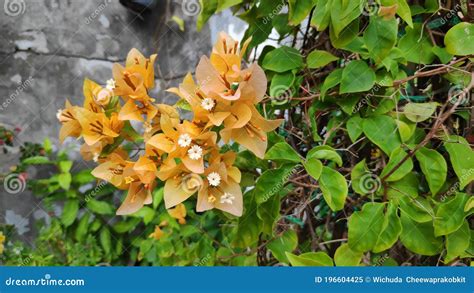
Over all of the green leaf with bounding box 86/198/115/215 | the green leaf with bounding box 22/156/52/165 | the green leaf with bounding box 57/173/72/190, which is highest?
the green leaf with bounding box 22/156/52/165

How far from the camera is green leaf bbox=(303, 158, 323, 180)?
2.37 ft

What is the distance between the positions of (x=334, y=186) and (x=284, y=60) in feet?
0.73

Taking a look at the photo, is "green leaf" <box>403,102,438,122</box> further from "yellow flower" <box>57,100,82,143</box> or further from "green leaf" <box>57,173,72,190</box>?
"green leaf" <box>57,173,72,190</box>

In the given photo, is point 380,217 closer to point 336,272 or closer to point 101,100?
point 336,272

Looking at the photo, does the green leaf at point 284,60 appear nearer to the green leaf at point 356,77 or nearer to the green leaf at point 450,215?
the green leaf at point 356,77

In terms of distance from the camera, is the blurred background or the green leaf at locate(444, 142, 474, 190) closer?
the green leaf at locate(444, 142, 474, 190)

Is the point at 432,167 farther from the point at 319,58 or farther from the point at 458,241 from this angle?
the point at 319,58

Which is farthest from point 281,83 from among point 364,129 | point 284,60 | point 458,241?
point 458,241

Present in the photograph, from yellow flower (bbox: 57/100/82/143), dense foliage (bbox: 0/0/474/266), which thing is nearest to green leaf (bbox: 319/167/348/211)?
dense foliage (bbox: 0/0/474/266)

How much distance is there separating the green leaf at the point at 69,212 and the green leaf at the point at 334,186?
1.39 metres

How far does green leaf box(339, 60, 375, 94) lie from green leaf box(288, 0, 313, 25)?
0.35 ft

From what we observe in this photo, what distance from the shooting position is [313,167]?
73 centimetres

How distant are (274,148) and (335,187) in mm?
105

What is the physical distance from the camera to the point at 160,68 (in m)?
2.02
